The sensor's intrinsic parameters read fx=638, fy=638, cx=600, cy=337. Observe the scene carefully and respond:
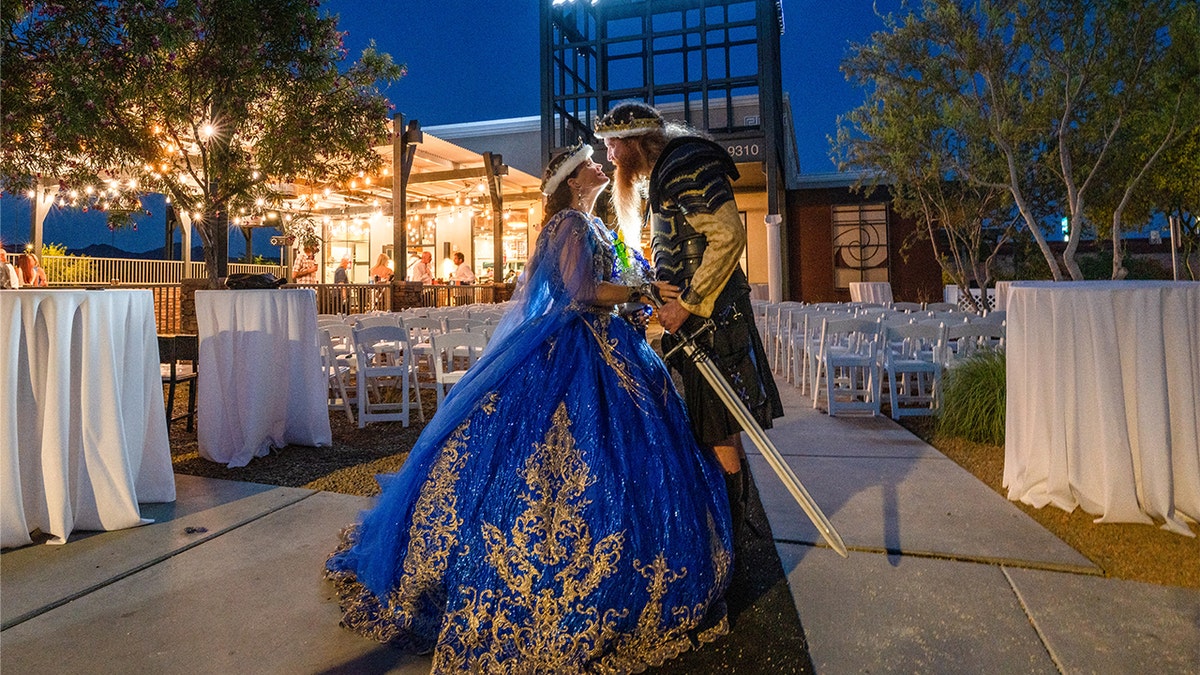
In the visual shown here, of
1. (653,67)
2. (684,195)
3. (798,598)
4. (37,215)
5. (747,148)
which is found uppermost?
(653,67)

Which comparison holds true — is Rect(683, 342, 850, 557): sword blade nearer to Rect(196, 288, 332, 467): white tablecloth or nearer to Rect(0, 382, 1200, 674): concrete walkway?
Rect(0, 382, 1200, 674): concrete walkway

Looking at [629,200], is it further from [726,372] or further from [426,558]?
[426,558]

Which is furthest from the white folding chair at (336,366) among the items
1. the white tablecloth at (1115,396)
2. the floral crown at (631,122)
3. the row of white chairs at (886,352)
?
the white tablecloth at (1115,396)

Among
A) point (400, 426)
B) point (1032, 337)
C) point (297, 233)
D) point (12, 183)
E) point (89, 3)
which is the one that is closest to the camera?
point (1032, 337)

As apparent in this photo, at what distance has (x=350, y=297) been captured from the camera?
10.9 meters

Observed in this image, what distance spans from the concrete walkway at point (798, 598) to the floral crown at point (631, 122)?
5.41 feet

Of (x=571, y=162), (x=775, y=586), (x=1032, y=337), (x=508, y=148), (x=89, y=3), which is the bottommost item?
(x=775, y=586)

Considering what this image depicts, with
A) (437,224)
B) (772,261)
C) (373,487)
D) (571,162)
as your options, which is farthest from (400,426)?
(437,224)

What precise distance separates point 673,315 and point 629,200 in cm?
57

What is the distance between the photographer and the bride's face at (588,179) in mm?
2184

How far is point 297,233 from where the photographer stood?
5.75 m

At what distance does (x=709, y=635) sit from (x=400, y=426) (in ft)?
13.1

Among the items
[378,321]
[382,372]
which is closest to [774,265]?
[378,321]

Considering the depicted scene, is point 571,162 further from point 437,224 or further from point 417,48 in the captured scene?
point 417,48
